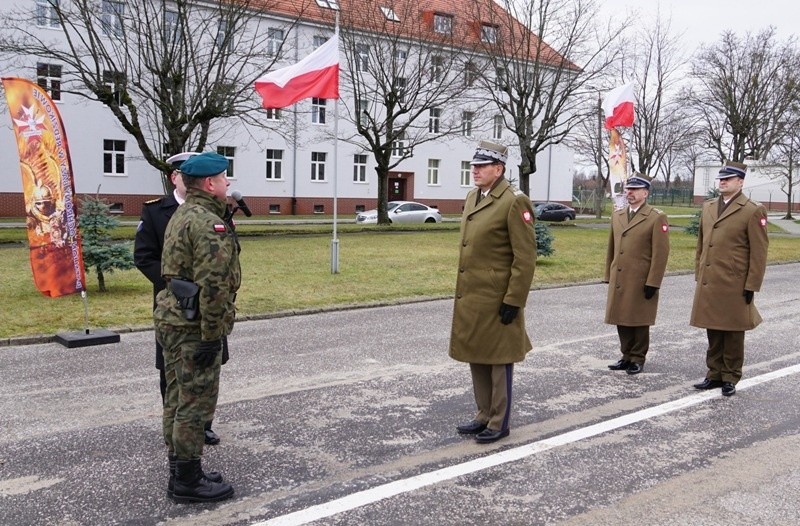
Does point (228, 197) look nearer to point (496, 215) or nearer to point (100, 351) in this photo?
point (496, 215)

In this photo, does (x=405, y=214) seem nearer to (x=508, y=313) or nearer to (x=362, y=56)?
(x=362, y=56)

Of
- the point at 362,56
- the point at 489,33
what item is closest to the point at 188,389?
the point at 362,56

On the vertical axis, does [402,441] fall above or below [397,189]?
below

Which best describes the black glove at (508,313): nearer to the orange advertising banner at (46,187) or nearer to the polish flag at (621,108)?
the orange advertising banner at (46,187)

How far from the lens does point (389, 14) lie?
1364 inches

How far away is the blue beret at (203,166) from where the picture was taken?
4.01 meters

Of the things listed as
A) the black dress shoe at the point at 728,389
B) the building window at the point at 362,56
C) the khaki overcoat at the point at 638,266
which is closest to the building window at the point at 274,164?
the building window at the point at 362,56

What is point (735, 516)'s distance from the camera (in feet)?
12.9

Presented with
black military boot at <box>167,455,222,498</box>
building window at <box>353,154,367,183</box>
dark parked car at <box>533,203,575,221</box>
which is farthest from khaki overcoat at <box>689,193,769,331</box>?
building window at <box>353,154,367,183</box>

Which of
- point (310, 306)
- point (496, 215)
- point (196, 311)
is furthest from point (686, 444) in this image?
point (310, 306)

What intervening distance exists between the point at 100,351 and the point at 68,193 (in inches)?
85.9

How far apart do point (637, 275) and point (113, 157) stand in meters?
35.3

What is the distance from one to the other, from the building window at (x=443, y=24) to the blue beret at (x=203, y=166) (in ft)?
102

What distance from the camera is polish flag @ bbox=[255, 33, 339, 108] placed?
13.7m
